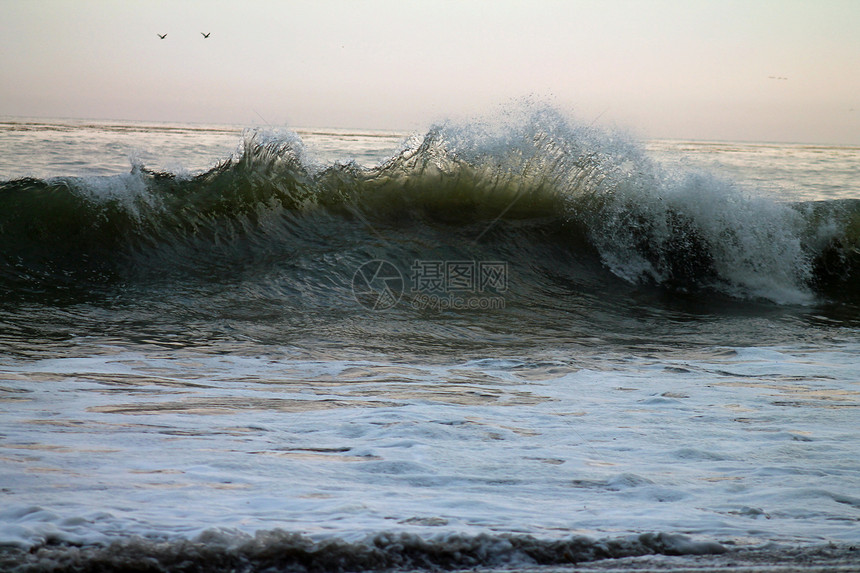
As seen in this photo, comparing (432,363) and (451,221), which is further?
(451,221)

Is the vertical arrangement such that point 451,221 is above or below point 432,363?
above

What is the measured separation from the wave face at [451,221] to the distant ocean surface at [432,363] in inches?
1.5

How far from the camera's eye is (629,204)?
8922 mm

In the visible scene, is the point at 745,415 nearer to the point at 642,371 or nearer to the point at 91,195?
the point at 642,371

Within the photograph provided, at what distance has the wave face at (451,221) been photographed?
7305 mm

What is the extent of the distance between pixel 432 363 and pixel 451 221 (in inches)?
179

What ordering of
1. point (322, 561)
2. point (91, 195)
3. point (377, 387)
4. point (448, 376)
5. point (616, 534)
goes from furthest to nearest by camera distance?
1. point (91, 195)
2. point (448, 376)
3. point (377, 387)
4. point (616, 534)
5. point (322, 561)

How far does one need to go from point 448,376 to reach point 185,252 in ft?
14.2

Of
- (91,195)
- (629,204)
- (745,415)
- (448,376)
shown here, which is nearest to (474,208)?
(629,204)

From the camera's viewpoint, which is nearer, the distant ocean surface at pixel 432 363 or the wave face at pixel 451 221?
the distant ocean surface at pixel 432 363

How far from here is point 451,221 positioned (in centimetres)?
905

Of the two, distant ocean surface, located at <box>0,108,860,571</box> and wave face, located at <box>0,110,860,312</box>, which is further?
wave face, located at <box>0,110,860,312</box>

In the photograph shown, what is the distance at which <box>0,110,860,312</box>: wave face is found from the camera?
24.0ft

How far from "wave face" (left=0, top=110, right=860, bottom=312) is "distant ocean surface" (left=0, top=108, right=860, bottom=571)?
0.04 metres
